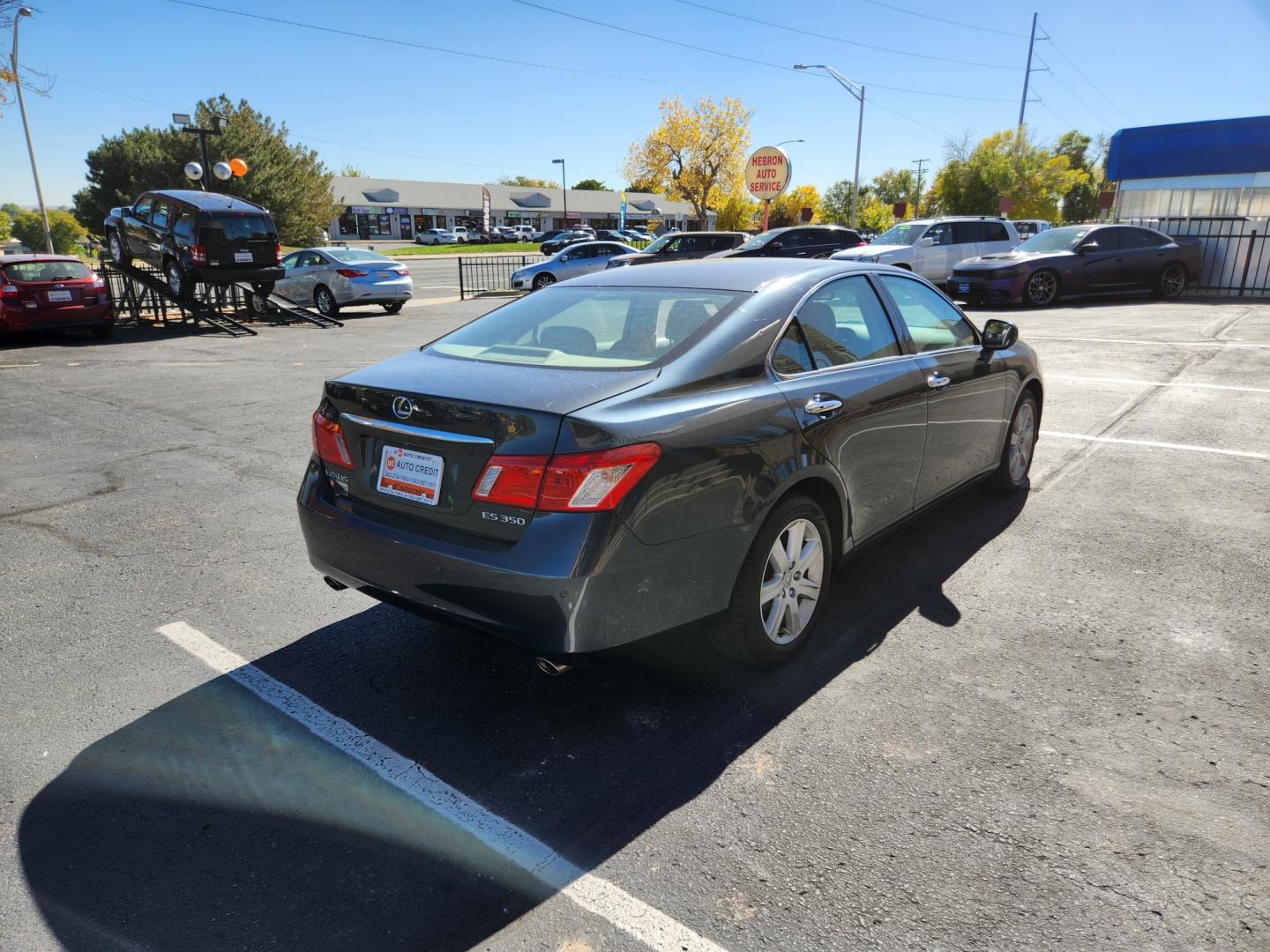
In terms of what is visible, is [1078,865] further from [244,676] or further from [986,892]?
[244,676]

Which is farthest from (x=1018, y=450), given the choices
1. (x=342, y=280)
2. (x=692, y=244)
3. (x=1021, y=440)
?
(x=692, y=244)

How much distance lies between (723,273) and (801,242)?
18.2m

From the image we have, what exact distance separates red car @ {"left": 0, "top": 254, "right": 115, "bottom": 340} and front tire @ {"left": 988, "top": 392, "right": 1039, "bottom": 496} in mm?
14928

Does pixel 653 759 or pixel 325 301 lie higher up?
pixel 325 301

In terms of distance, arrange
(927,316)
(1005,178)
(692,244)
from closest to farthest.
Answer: (927,316)
(692,244)
(1005,178)

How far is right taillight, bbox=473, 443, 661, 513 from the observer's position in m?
2.60

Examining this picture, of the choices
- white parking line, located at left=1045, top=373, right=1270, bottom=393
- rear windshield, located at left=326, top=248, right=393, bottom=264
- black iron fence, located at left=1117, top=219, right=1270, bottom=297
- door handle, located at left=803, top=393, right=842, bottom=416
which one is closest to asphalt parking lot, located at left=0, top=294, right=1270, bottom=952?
door handle, located at left=803, top=393, right=842, bottom=416

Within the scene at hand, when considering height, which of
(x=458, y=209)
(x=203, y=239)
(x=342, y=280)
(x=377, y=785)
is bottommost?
(x=377, y=785)

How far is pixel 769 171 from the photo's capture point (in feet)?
58.6

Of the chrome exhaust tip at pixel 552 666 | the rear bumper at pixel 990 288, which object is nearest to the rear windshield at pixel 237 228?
the rear bumper at pixel 990 288

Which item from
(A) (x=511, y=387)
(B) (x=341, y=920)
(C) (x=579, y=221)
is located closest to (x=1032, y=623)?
(A) (x=511, y=387)

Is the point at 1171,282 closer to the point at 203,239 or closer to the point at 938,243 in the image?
the point at 938,243

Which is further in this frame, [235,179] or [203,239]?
[235,179]

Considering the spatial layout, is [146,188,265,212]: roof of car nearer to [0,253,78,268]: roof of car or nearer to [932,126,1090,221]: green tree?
[0,253,78,268]: roof of car
